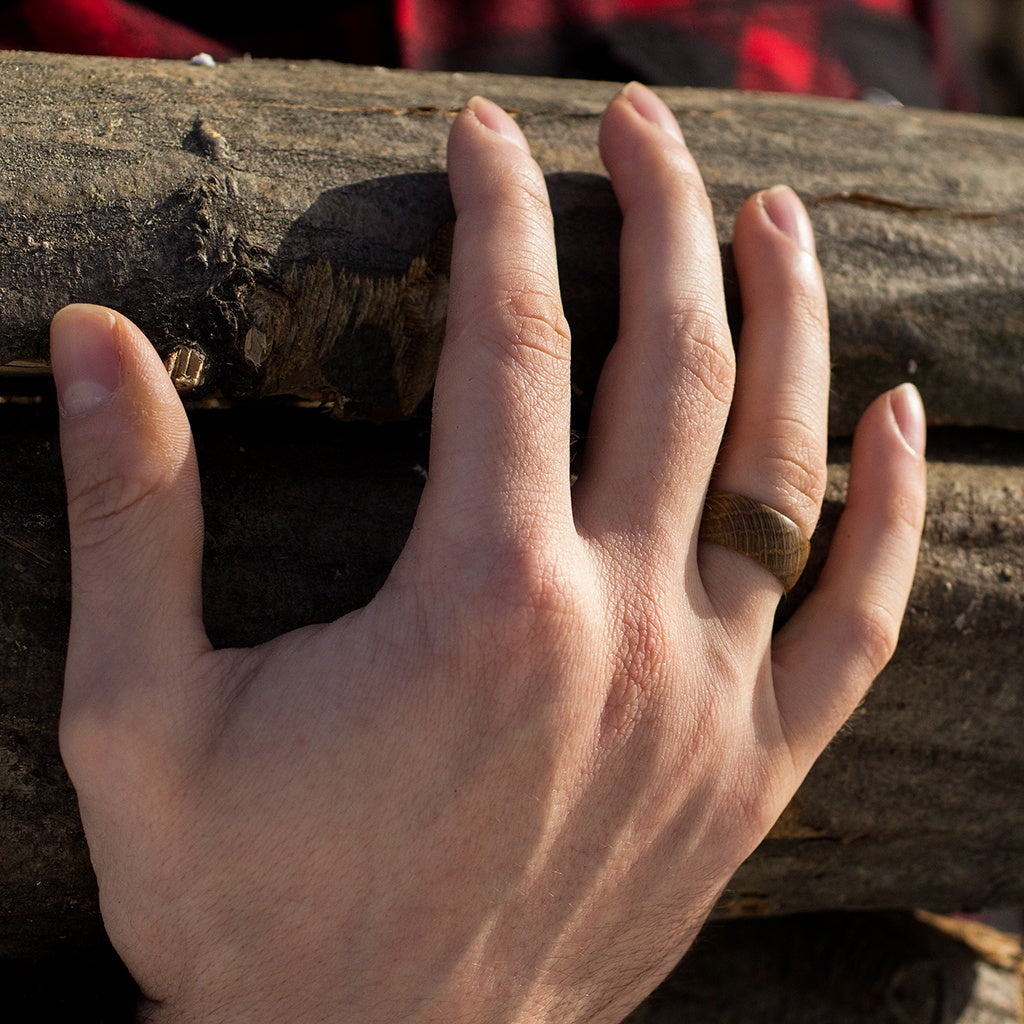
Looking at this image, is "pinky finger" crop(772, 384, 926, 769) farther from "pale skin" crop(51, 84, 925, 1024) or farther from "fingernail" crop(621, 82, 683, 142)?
"fingernail" crop(621, 82, 683, 142)

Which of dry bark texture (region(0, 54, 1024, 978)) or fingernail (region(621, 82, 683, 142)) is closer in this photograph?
dry bark texture (region(0, 54, 1024, 978))

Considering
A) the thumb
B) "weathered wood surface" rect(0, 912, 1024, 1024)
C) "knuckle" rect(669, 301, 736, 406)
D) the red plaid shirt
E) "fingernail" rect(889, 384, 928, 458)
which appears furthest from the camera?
the red plaid shirt

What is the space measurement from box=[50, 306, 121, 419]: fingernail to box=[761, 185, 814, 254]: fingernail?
726mm

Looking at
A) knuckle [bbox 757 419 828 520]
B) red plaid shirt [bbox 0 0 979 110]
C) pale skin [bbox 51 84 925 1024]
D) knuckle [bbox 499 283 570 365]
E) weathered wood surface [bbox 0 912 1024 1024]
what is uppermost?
red plaid shirt [bbox 0 0 979 110]

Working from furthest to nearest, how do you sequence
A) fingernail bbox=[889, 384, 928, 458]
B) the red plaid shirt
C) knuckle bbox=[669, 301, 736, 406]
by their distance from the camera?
the red plaid shirt < fingernail bbox=[889, 384, 928, 458] < knuckle bbox=[669, 301, 736, 406]

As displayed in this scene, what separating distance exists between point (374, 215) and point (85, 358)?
327mm

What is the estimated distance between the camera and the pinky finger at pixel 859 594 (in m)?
1.14

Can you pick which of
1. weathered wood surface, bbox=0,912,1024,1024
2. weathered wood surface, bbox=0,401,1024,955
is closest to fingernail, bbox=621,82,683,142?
weathered wood surface, bbox=0,401,1024,955

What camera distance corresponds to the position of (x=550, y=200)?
3.82 feet

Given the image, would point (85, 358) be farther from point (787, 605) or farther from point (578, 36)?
point (578, 36)

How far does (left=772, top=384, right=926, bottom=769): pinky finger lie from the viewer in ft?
3.75

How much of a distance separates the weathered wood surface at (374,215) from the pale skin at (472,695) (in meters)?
0.07

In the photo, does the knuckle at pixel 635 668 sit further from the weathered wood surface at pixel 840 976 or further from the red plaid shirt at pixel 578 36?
the red plaid shirt at pixel 578 36

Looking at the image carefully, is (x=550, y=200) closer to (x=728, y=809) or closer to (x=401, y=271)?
(x=401, y=271)
